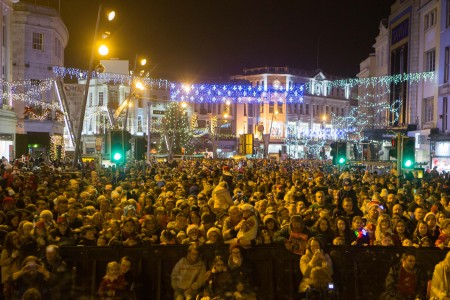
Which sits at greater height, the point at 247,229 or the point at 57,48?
the point at 57,48

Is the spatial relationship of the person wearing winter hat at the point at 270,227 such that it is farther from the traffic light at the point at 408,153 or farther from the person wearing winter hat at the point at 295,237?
the traffic light at the point at 408,153

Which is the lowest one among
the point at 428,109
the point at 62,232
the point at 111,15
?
the point at 62,232

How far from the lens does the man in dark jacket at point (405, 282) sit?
26.8ft

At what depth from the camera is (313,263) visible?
8.30 m

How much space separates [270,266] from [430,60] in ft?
121

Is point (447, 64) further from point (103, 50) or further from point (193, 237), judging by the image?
point (193, 237)

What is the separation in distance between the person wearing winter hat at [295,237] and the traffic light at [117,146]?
893cm

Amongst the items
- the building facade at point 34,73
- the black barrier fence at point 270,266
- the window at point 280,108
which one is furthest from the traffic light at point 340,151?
the window at point 280,108

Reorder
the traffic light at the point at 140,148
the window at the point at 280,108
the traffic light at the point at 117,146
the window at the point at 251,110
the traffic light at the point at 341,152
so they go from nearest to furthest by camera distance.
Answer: the traffic light at the point at 117,146, the traffic light at the point at 140,148, the traffic light at the point at 341,152, the window at the point at 251,110, the window at the point at 280,108

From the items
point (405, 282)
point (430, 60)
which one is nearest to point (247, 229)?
point (405, 282)

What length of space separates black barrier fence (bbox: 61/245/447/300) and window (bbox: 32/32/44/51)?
44536mm

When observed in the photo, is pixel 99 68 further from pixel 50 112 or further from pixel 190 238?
pixel 50 112

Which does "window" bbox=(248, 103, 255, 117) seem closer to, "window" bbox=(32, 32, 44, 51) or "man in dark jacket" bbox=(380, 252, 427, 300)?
"window" bbox=(32, 32, 44, 51)

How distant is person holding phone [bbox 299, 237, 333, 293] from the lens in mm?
8250
